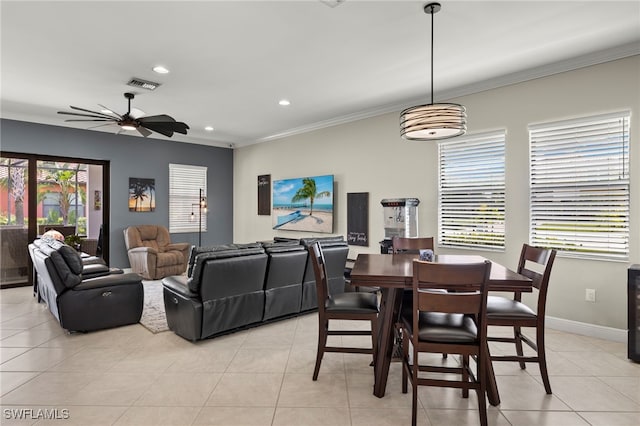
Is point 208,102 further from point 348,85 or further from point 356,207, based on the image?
point 356,207

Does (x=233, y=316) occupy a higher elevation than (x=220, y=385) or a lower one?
higher

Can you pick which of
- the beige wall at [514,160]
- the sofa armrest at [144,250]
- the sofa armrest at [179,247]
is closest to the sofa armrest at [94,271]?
the sofa armrest at [144,250]

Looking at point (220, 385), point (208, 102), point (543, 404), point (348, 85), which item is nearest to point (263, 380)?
point (220, 385)

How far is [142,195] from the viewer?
23.7 ft

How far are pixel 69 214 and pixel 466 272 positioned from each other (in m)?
7.00

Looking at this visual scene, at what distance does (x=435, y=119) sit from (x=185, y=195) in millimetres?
6509

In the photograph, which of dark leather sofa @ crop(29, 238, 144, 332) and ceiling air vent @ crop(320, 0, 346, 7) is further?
dark leather sofa @ crop(29, 238, 144, 332)

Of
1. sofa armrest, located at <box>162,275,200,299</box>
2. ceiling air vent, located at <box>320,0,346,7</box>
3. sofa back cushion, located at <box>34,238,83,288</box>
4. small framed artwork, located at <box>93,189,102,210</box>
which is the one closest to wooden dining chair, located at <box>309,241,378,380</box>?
sofa armrest, located at <box>162,275,200,299</box>

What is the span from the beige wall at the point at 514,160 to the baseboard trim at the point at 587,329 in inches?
2.1

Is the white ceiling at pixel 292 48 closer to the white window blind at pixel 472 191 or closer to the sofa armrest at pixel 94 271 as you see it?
the white window blind at pixel 472 191

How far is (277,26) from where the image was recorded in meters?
3.07

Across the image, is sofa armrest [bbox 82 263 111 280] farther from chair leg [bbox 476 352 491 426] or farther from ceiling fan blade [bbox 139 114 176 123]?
chair leg [bbox 476 352 491 426]

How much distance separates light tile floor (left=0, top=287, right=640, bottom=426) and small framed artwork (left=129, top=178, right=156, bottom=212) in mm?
3804

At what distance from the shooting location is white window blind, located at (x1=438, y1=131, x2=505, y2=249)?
14.1ft
